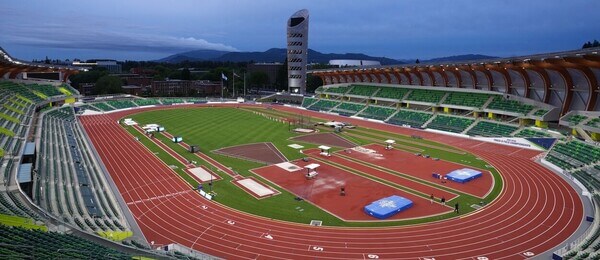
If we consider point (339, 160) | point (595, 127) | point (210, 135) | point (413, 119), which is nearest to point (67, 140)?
point (210, 135)

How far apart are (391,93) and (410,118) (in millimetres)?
12249

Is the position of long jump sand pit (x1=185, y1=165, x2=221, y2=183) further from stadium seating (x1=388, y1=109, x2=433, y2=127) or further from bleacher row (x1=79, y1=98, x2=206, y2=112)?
bleacher row (x1=79, y1=98, x2=206, y2=112)

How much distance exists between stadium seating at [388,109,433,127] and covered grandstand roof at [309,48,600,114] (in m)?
7.69

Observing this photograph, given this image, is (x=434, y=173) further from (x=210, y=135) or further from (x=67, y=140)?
(x=67, y=140)

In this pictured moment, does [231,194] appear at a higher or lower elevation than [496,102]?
lower

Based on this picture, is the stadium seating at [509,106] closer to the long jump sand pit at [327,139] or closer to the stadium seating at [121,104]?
the long jump sand pit at [327,139]

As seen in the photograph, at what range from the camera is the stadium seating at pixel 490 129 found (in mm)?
46625

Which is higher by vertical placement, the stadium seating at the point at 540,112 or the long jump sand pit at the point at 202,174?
the stadium seating at the point at 540,112

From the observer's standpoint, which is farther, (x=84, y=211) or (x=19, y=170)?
(x=19, y=170)

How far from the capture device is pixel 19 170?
2172 cm

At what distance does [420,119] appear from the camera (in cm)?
5825

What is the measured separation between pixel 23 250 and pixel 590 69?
51.7m

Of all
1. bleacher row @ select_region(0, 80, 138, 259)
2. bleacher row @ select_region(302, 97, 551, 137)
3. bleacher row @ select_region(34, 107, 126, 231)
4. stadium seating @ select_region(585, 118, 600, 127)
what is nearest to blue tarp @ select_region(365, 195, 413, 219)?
bleacher row @ select_region(0, 80, 138, 259)

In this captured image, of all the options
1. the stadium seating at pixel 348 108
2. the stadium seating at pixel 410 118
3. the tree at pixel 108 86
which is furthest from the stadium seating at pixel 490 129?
the tree at pixel 108 86
